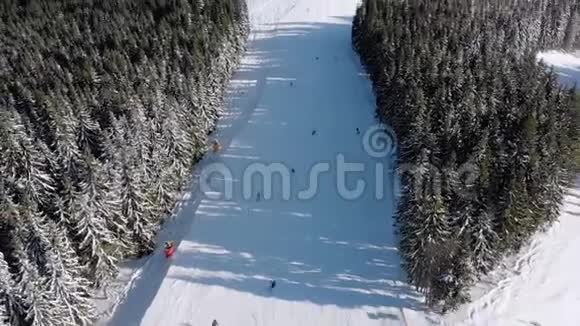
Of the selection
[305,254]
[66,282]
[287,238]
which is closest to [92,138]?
[66,282]

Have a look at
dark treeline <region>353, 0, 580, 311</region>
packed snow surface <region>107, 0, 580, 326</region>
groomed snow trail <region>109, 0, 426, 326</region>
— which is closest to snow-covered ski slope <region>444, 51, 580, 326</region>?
packed snow surface <region>107, 0, 580, 326</region>

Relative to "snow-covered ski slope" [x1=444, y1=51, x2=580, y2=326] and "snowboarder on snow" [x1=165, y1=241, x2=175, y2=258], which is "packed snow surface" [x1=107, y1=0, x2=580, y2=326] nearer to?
"snow-covered ski slope" [x1=444, y1=51, x2=580, y2=326]

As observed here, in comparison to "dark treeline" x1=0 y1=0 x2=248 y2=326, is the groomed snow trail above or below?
below

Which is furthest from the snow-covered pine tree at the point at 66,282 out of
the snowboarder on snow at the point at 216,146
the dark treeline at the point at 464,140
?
the snowboarder on snow at the point at 216,146

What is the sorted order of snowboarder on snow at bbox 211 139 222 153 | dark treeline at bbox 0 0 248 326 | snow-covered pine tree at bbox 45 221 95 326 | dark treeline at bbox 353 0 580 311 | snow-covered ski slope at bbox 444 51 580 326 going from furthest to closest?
1. snowboarder on snow at bbox 211 139 222 153
2. snow-covered ski slope at bbox 444 51 580 326
3. dark treeline at bbox 353 0 580 311
4. dark treeline at bbox 0 0 248 326
5. snow-covered pine tree at bbox 45 221 95 326

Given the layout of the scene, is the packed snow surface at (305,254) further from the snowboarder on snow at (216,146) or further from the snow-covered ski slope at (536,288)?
the snowboarder on snow at (216,146)

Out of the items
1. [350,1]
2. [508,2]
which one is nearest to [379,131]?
[508,2]

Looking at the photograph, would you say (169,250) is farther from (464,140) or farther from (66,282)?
(464,140)
